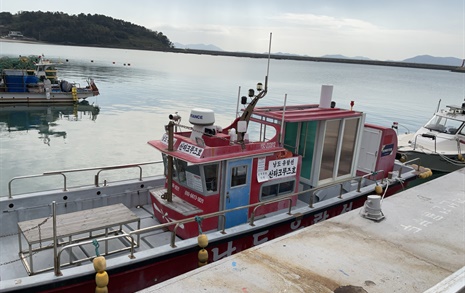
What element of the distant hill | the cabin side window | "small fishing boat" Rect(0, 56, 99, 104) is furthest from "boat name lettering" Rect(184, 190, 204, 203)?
the distant hill

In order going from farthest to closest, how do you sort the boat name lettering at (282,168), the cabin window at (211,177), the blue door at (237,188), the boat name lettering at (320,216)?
the boat name lettering at (320,216)
the boat name lettering at (282,168)
the blue door at (237,188)
the cabin window at (211,177)

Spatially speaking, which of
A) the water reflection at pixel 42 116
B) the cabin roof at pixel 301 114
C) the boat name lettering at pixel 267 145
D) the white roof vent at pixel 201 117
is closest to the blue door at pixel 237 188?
the boat name lettering at pixel 267 145

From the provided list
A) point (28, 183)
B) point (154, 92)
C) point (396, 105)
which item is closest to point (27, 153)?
point (28, 183)

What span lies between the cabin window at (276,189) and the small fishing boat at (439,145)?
8.15 meters

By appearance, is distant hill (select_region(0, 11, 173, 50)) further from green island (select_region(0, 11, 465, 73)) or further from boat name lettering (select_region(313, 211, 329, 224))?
boat name lettering (select_region(313, 211, 329, 224))

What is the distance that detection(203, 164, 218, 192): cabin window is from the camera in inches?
272

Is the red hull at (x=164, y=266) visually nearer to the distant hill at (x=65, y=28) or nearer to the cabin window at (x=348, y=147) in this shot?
the cabin window at (x=348, y=147)

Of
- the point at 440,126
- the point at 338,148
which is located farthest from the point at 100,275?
the point at 440,126

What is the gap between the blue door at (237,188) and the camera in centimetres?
716

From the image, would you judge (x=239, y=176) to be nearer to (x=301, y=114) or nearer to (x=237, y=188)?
(x=237, y=188)

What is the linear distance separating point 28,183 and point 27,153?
5502 mm

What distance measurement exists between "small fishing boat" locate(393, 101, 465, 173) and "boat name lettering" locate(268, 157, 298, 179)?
27.0 ft

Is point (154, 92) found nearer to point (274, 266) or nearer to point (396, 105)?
point (396, 105)

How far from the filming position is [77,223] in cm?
617
